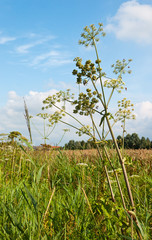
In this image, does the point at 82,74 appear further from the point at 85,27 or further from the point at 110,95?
the point at 85,27

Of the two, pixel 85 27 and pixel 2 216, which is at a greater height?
pixel 85 27

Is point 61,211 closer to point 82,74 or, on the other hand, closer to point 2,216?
point 2,216

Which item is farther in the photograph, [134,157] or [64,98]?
[134,157]

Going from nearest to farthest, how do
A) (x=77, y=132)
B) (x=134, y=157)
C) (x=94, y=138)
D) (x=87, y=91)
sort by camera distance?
(x=94, y=138), (x=87, y=91), (x=77, y=132), (x=134, y=157)

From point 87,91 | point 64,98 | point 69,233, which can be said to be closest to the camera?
point 69,233

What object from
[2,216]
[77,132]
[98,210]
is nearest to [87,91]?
[77,132]

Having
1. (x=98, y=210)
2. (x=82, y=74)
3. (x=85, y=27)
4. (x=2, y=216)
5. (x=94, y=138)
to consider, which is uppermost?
(x=85, y=27)

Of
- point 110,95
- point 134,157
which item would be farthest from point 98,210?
point 134,157

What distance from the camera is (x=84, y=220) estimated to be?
8.39 feet

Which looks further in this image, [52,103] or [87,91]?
[52,103]

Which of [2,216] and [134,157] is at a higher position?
[134,157]

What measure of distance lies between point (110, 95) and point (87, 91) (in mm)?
280

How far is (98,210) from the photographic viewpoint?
233cm

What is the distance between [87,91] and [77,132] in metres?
0.55
